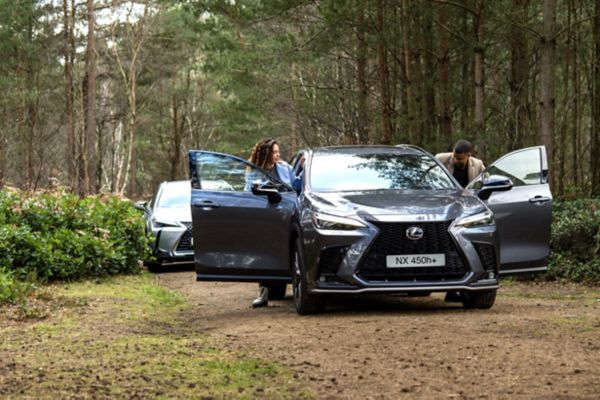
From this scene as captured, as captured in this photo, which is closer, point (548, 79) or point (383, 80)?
point (548, 79)

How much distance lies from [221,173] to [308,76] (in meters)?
31.4

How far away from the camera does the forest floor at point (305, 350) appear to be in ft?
18.7

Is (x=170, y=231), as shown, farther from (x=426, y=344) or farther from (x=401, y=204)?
(x=426, y=344)

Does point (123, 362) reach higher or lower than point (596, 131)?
lower

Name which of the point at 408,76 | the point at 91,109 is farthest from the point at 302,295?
the point at 91,109

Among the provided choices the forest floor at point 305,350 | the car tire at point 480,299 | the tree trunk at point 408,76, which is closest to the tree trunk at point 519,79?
the tree trunk at point 408,76

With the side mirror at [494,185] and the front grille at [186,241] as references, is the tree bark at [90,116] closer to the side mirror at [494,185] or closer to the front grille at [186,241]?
the front grille at [186,241]

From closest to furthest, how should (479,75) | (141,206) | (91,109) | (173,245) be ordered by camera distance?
1. (173,245)
2. (141,206)
3. (479,75)
4. (91,109)

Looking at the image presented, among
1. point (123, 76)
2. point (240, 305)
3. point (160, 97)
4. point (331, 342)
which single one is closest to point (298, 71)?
point (123, 76)

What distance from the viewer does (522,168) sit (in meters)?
10.5

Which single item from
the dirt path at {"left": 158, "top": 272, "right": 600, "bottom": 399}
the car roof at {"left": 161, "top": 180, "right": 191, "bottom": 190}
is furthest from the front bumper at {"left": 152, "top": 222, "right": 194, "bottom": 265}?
the dirt path at {"left": 158, "top": 272, "right": 600, "bottom": 399}

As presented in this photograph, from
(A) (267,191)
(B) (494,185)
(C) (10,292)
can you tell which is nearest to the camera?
(A) (267,191)

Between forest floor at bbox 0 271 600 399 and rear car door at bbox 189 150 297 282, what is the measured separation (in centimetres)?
49

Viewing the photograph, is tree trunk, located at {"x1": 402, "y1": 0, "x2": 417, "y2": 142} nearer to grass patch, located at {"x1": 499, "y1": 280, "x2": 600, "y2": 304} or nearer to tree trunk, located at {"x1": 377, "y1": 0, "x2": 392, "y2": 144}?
tree trunk, located at {"x1": 377, "y1": 0, "x2": 392, "y2": 144}
